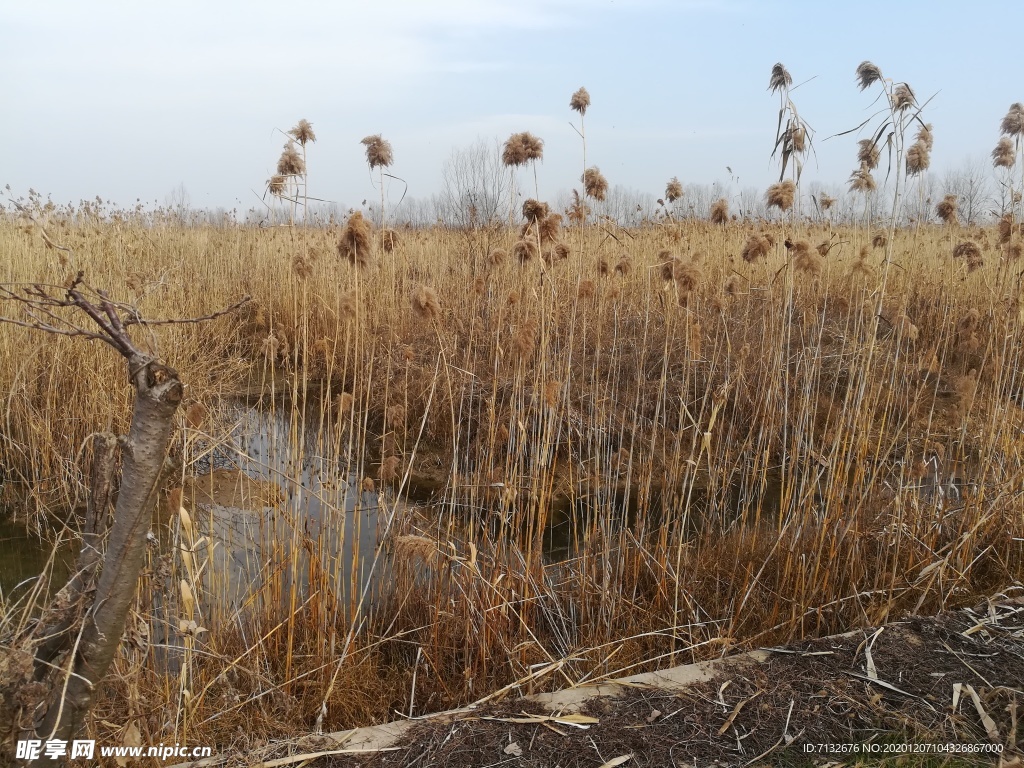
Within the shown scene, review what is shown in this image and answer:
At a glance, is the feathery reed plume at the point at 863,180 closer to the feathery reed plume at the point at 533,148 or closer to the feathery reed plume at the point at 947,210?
the feathery reed plume at the point at 533,148

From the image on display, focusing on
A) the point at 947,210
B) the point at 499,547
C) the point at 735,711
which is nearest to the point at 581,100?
the point at 499,547

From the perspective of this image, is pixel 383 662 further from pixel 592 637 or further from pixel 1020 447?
pixel 1020 447

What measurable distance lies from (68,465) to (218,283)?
404 centimetres

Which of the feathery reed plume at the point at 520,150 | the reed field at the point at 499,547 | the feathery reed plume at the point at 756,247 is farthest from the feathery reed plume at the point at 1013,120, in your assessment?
the feathery reed plume at the point at 520,150

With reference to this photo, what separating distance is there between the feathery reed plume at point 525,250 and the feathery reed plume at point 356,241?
2.31 feet

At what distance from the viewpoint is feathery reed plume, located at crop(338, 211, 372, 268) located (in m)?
2.34

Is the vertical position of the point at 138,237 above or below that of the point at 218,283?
above

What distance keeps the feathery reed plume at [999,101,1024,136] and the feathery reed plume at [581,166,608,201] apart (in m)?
2.17

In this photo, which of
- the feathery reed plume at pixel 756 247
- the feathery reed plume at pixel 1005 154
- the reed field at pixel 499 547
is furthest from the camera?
the feathery reed plume at pixel 1005 154

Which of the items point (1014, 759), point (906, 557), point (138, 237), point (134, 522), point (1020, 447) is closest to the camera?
point (134, 522)

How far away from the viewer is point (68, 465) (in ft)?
12.5

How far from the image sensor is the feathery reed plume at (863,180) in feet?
9.25

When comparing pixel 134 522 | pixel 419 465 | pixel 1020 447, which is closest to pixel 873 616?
pixel 1020 447

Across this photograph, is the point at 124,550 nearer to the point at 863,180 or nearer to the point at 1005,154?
the point at 863,180
